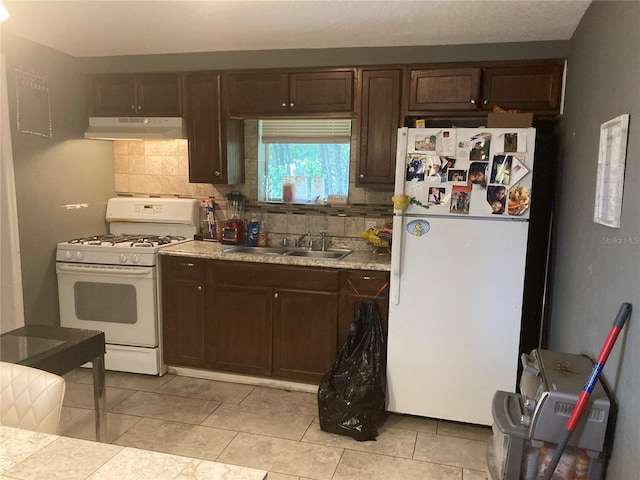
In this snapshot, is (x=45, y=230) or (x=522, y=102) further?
(x=45, y=230)

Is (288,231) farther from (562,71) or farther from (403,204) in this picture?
(562,71)

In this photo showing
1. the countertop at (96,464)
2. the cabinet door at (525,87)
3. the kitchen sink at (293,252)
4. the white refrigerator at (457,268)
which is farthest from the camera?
the kitchen sink at (293,252)

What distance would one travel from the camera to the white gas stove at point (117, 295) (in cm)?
338

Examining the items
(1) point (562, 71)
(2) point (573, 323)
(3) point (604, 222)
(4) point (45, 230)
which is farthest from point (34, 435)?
(1) point (562, 71)

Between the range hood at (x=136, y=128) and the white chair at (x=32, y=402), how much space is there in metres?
2.36

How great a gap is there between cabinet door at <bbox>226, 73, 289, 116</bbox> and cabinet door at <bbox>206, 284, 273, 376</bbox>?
4.07ft

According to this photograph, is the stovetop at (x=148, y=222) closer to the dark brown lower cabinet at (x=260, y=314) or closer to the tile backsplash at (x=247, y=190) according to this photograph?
the tile backsplash at (x=247, y=190)

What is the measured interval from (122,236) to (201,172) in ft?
2.88

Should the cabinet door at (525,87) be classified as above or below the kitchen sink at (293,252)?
above

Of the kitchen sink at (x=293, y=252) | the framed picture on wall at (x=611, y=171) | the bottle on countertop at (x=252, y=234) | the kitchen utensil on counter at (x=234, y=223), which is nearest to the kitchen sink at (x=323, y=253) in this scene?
the kitchen sink at (x=293, y=252)

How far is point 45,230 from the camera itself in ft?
11.2

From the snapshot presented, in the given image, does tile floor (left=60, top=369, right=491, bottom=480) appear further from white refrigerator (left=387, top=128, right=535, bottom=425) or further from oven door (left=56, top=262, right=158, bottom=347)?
oven door (left=56, top=262, right=158, bottom=347)

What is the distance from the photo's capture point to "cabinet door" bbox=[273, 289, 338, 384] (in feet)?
10.4

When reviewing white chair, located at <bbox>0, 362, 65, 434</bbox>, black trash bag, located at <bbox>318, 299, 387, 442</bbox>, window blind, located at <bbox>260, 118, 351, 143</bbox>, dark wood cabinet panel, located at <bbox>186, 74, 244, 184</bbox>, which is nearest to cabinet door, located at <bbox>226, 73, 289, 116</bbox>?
dark wood cabinet panel, located at <bbox>186, 74, 244, 184</bbox>
